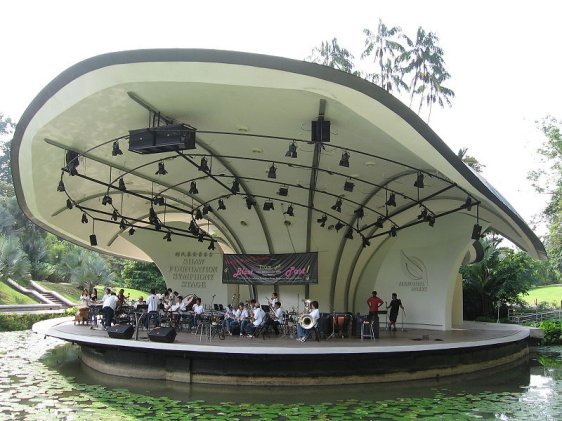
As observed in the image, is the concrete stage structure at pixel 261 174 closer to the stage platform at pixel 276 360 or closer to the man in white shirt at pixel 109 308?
the man in white shirt at pixel 109 308

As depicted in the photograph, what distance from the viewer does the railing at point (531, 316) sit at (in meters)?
25.6

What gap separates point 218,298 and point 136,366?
36.9ft

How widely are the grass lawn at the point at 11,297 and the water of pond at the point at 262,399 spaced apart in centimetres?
1455

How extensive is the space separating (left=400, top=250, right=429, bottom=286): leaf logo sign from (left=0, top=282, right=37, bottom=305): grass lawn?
61.2 feet

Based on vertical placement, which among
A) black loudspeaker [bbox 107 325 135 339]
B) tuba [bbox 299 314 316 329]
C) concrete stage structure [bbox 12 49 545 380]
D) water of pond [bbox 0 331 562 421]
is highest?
concrete stage structure [bbox 12 49 545 380]

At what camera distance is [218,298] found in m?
23.1

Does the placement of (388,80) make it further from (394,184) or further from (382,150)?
(382,150)

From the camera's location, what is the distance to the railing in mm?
25597

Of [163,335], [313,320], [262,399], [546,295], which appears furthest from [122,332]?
[546,295]

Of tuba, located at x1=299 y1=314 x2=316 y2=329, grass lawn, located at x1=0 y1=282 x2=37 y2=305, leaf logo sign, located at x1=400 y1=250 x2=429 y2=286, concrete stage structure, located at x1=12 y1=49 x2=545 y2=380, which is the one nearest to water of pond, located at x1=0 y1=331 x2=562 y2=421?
tuba, located at x1=299 y1=314 x2=316 y2=329

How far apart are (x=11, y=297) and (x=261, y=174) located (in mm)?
17501

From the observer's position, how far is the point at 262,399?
9.83 metres

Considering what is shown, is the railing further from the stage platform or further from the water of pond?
the stage platform

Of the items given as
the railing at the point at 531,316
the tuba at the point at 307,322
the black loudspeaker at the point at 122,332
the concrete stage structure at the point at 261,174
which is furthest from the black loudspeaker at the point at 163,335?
the railing at the point at 531,316
